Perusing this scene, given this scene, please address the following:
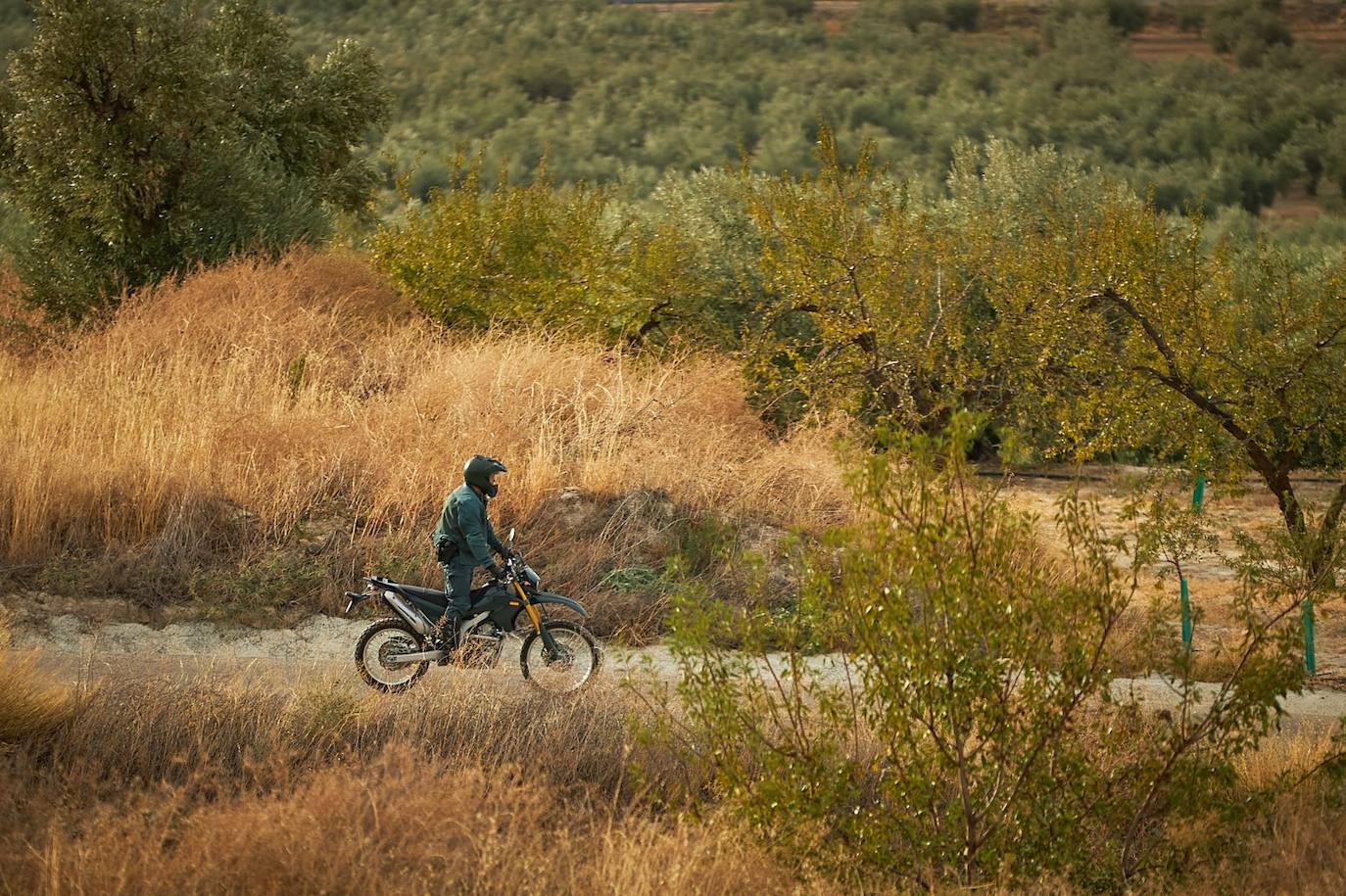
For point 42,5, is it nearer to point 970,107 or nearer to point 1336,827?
point 1336,827

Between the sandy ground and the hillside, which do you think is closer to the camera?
the sandy ground

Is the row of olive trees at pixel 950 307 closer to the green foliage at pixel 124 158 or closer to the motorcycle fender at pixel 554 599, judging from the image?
the motorcycle fender at pixel 554 599

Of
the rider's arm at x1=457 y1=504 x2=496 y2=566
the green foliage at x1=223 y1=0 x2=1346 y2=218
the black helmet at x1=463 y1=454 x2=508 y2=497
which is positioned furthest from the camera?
the green foliage at x1=223 y1=0 x2=1346 y2=218

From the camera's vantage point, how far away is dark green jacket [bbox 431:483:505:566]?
8.67 m

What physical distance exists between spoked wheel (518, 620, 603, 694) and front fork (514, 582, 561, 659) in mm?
28

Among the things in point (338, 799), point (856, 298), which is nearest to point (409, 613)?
point (338, 799)

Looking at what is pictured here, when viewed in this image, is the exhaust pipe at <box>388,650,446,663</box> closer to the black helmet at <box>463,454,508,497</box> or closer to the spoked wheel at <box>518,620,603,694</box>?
the spoked wheel at <box>518,620,603,694</box>

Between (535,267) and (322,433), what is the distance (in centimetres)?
956

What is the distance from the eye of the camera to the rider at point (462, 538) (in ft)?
28.7

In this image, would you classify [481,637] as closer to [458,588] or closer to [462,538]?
[458,588]

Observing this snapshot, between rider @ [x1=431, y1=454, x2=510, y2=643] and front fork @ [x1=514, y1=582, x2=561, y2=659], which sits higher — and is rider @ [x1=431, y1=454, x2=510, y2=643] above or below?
above

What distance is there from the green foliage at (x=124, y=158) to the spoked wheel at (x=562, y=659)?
13.4m

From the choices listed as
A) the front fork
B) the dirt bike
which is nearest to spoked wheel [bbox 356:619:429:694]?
the dirt bike

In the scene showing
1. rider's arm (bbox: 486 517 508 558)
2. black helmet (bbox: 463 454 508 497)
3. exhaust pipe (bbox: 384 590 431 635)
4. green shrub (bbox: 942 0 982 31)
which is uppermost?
green shrub (bbox: 942 0 982 31)
